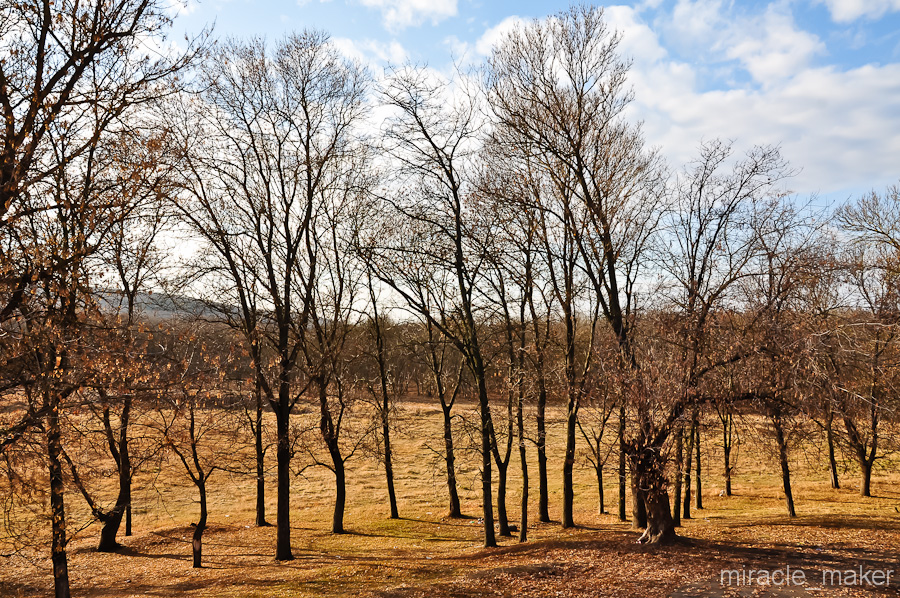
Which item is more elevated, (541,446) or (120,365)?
(120,365)

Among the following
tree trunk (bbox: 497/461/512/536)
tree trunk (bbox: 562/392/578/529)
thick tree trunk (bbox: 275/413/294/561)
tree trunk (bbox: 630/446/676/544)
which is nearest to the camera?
tree trunk (bbox: 630/446/676/544)

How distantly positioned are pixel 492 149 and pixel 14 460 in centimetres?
1322

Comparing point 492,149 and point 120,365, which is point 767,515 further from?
point 120,365

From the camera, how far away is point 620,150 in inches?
616

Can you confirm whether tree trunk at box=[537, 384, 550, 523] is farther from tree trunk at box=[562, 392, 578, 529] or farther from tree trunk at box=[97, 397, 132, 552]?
tree trunk at box=[97, 397, 132, 552]

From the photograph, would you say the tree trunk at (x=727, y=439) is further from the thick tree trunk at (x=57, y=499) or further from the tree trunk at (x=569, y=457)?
the thick tree trunk at (x=57, y=499)

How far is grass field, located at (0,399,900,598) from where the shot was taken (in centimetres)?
1045

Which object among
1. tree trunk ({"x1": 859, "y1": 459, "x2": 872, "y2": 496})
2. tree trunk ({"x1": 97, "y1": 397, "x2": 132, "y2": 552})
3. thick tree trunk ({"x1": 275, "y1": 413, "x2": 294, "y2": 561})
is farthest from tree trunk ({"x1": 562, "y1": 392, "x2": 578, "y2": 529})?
tree trunk ({"x1": 97, "y1": 397, "x2": 132, "y2": 552})

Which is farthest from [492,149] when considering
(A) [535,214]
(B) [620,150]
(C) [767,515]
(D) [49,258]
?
(C) [767,515]

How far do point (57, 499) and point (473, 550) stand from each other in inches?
395

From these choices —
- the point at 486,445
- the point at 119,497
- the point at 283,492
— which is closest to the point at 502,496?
the point at 486,445

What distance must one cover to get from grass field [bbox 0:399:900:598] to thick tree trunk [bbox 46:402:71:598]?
0.51 m

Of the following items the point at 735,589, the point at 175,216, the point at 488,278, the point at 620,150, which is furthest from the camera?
the point at 488,278

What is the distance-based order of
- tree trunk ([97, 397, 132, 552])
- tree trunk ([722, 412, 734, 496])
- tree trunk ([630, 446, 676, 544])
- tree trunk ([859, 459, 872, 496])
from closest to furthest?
1. tree trunk ([630, 446, 676, 544])
2. tree trunk ([722, 412, 734, 496])
3. tree trunk ([97, 397, 132, 552])
4. tree trunk ([859, 459, 872, 496])
